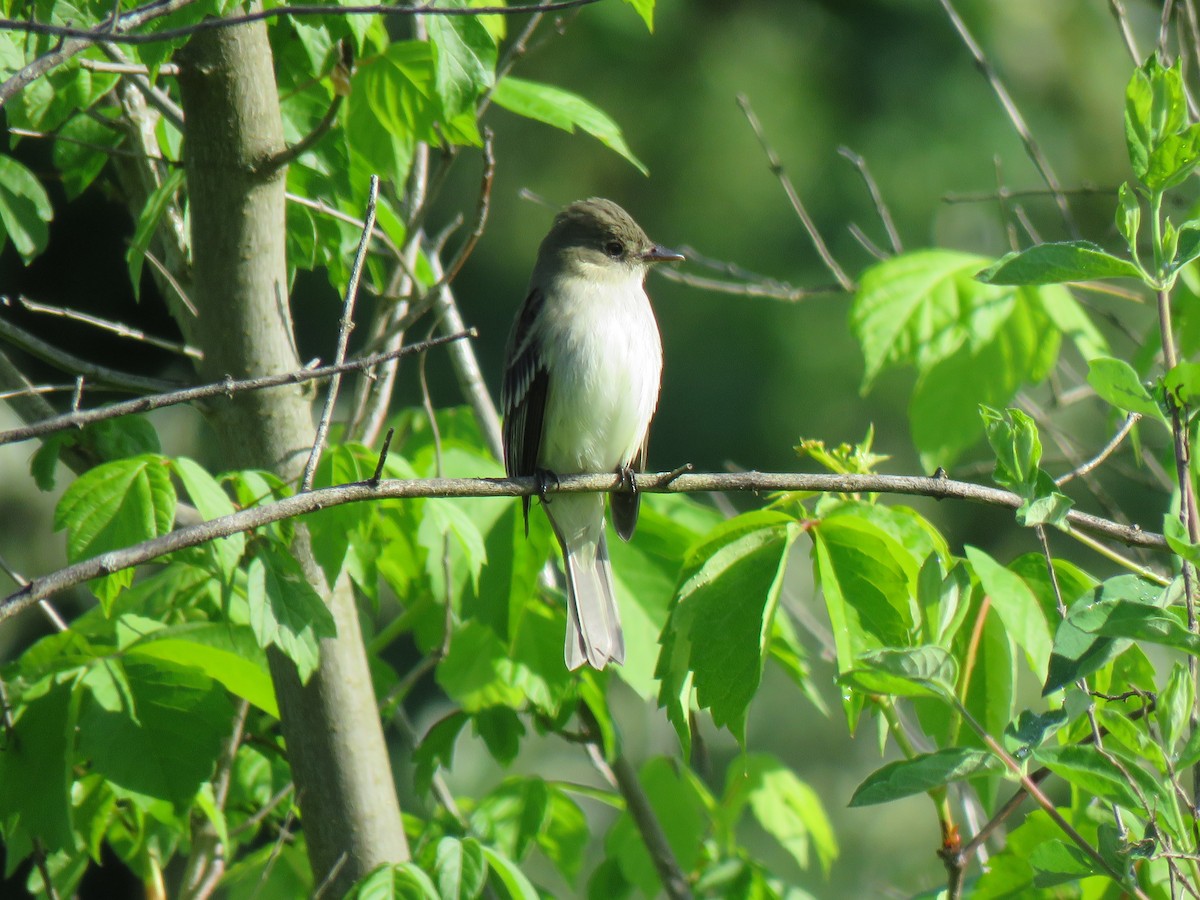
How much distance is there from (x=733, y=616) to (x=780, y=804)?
1.62 meters

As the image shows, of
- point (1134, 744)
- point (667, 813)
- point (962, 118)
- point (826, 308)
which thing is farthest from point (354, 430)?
point (962, 118)

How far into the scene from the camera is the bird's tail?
336 cm

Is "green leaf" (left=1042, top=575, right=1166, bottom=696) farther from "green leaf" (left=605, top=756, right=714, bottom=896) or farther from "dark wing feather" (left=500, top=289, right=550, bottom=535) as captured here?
"dark wing feather" (left=500, top=289, right=550, bottom=535)

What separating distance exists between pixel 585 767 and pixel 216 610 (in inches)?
295

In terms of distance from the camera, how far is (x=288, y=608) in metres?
2.47

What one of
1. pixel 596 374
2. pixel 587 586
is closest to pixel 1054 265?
pixel 587 586

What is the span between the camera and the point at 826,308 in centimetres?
900

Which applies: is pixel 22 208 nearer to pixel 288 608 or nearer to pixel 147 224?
pixel 147 224

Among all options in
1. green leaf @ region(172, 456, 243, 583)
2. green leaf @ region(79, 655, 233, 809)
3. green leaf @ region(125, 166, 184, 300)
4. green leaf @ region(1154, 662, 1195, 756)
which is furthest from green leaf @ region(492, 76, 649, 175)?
green leaf @ region(1154, 662, 1195, 756)

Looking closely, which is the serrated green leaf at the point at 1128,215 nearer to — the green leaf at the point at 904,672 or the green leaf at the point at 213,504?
the green leaf at the point at 904,672

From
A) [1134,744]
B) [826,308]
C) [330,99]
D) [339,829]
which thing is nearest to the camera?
[1134,744]

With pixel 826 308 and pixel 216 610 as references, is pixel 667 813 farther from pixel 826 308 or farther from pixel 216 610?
pixel 826 308

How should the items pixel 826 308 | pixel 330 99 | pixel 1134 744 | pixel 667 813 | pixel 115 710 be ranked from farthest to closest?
pixel 826 308
pixel 667 813
pixel 330 99
pixel 115 710
pixel 1134 744

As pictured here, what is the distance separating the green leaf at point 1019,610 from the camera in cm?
216
